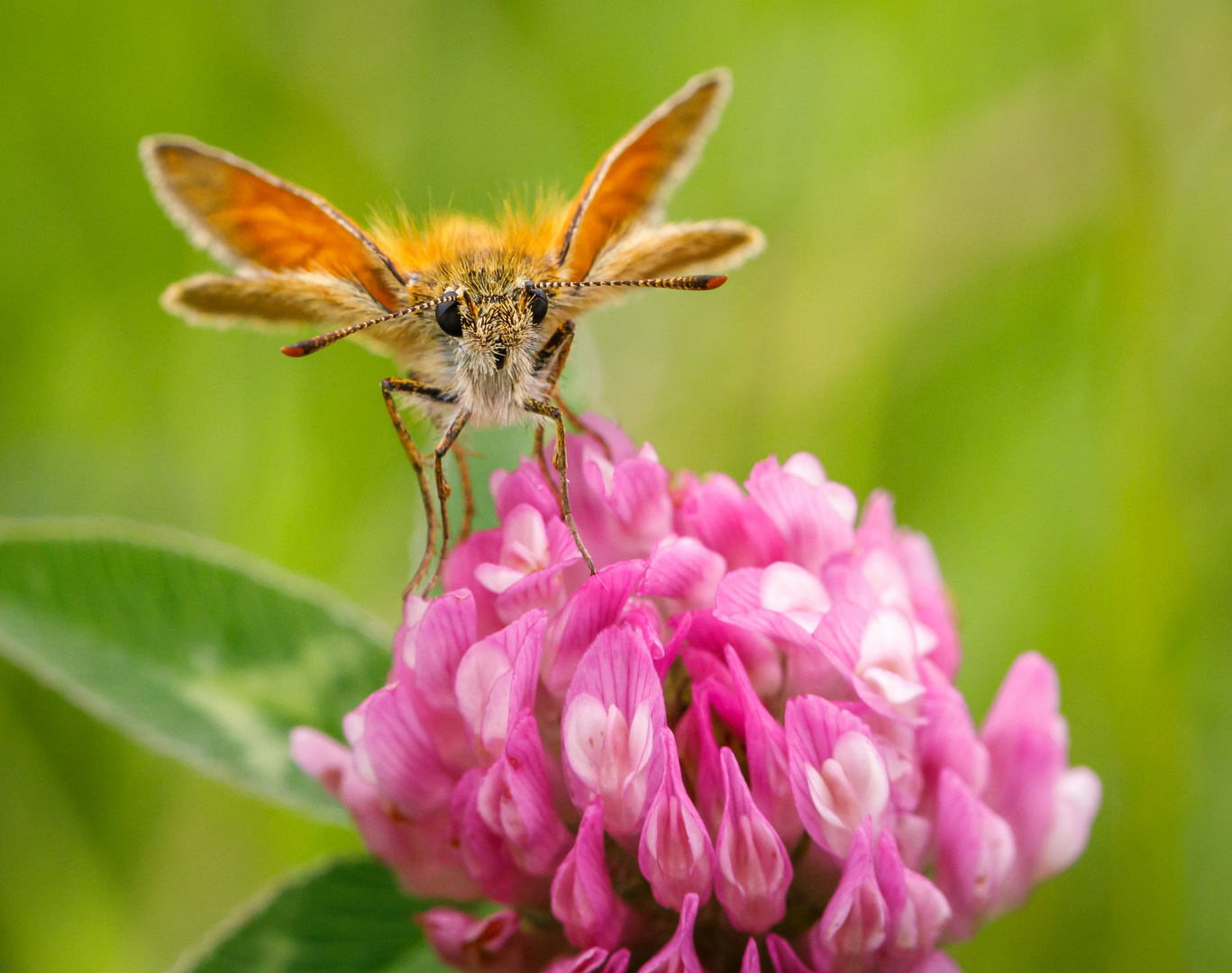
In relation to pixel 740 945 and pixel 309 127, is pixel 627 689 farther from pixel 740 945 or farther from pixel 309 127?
pixel 309 127

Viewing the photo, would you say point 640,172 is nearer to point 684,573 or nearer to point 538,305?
point 538,305

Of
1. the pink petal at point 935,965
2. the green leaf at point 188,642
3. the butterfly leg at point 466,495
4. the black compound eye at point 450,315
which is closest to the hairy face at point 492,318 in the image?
the black compound eye at point 450,315

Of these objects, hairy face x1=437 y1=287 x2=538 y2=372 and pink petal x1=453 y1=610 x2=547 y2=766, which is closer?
pink petal x1=453 y1=610 x2=547 y2=766

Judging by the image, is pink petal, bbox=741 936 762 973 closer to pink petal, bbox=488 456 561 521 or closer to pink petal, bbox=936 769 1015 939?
pink petal, bbox=936 769 1015 939

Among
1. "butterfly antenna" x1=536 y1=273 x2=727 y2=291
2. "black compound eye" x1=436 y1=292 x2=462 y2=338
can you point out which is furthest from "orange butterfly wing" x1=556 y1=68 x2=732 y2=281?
"black compound eye" x1=436 y1=292 x2=462 y2=338

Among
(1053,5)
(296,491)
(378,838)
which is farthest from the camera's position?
(1053,5)

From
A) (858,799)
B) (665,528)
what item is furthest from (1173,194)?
(858,799)

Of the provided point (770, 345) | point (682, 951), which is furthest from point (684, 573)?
point (770, 345)
